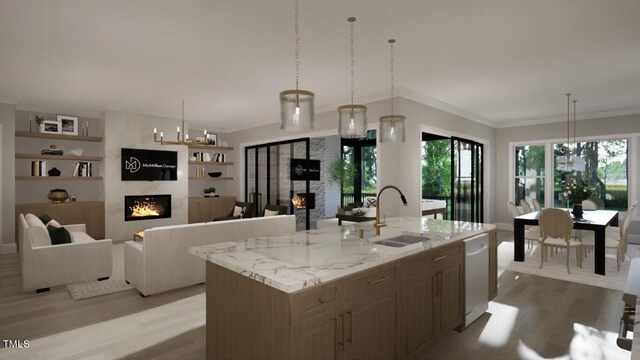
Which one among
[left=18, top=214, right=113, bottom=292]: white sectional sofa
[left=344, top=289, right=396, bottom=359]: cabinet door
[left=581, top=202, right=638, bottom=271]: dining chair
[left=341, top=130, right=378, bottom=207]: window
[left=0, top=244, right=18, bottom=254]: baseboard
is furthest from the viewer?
[left=341, top=130, right=378, bottom=207]: window

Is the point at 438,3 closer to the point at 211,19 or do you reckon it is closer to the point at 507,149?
the point at 211,19

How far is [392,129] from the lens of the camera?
3453mm

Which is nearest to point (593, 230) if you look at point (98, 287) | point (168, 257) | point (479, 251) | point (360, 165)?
point (479, 251)

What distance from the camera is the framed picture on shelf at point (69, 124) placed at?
7145 millimetres

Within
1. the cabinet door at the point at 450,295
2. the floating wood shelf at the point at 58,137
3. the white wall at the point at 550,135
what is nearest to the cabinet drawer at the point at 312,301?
the cabinet door at the point at 450,295

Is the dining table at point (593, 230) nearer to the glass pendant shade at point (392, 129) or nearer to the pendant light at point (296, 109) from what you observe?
the glass pendant shade at point (392, 129)

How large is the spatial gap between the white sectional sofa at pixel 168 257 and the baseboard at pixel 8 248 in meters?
3.71

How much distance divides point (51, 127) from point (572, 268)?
977 cm

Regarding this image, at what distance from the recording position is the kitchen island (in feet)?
5.60

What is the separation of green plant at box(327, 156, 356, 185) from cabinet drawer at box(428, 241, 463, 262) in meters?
6.24

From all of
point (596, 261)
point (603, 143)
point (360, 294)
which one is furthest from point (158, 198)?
point (603, 143)

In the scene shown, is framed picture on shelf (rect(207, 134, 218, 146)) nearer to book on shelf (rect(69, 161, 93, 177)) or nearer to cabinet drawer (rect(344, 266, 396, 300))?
book on shelf (rect(69, 161, 93, 177))

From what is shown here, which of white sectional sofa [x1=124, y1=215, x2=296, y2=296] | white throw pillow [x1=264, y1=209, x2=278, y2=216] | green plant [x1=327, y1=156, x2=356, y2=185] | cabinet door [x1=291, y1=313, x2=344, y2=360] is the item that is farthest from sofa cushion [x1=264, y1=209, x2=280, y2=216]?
cabinet door [x1=291, y1=313, x2=344, y2=360]

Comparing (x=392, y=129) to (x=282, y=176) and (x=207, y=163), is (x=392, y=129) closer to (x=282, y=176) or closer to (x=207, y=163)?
(x=282, y=176)
